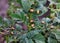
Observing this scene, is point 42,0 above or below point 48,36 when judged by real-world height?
above

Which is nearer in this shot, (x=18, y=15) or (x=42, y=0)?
(x=18, y=15)

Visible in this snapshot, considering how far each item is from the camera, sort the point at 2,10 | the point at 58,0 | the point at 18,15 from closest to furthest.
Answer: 1. the point at 18,15
2. the point at 58,0
3. the point at 2,10

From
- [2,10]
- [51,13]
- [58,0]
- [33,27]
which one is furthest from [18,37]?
[2,10]

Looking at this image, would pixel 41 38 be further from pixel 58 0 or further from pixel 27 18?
pixel 58 0

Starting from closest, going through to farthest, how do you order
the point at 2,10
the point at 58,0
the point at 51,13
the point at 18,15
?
1. the point at 18,15
2. the point at 51,13
3. the point at 58,0
4. the point at 2,10

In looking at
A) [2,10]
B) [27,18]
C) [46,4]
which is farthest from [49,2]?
[2,10]

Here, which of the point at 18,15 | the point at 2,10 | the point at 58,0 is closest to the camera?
the point at 18,15

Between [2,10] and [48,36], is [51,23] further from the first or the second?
[2,10]

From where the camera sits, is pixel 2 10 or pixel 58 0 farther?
pixel 2 10

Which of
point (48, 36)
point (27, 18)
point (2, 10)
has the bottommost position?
point (2, 10)
